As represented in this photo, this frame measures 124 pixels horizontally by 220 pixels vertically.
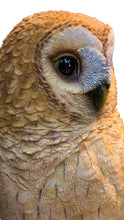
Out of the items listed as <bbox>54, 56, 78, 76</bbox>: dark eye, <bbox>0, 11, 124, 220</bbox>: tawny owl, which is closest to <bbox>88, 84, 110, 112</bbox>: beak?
<bbox>0, 11, 124, 220</bbox>: tawny owl

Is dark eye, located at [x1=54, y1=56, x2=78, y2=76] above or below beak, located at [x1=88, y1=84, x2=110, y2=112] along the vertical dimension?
above

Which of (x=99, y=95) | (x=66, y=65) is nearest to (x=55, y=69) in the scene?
(x=66, y=65)

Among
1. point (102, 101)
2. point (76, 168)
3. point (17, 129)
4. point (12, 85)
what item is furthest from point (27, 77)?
point (76, 168)

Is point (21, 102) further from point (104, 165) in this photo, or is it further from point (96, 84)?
point (104, 165)

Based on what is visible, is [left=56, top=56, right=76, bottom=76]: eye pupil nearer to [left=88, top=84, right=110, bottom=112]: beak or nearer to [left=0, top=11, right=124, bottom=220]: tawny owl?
[left=0, top=11, right=124, bottom=220]: tawny owl

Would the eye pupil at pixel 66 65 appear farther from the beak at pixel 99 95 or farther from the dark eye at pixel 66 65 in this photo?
the beak at pixel 99 95

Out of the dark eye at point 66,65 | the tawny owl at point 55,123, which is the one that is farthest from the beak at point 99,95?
the dark eye at point 66,65

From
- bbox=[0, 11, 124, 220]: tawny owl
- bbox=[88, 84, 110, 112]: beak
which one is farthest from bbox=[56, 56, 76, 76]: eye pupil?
bbox=[88, 84, 110, 112]: beak
